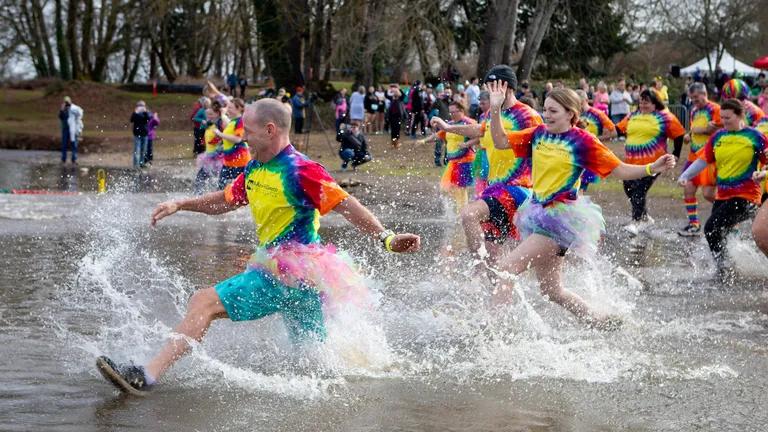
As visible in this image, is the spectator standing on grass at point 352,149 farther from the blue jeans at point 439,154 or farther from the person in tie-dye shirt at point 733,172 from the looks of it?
the person in tie-dye shirt at point 733,172

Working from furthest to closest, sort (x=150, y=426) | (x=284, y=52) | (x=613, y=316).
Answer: (x=284, y=52), (x=613, y=316), (x=150, y=426)

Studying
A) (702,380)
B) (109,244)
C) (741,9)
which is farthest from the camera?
(741,9)

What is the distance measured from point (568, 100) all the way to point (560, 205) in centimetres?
72

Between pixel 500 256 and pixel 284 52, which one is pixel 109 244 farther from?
pixel 284 52

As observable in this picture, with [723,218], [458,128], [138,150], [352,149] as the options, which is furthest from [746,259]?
[138,150]

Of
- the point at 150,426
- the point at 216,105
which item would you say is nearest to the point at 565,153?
the point at 150,426

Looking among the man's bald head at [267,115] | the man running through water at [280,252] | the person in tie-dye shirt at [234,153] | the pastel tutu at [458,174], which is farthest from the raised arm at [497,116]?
the person in tie-dye shirt at [234,153]

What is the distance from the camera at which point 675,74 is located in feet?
137

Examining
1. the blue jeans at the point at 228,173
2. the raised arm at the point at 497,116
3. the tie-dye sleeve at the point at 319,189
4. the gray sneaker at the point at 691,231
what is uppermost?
the raised arm at the point at 497,116

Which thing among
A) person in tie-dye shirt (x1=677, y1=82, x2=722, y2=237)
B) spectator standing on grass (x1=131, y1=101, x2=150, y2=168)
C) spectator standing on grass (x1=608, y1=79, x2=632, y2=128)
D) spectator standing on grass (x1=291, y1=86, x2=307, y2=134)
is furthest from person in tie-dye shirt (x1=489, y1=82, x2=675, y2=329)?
spectator standing on grass (x1=291, y1=86, x2=307, y2=134)

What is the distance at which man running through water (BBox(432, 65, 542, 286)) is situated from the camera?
8.50 meters

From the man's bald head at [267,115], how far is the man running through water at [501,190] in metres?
2.68

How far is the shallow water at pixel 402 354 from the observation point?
5562 mm

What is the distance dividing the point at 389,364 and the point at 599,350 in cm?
149
